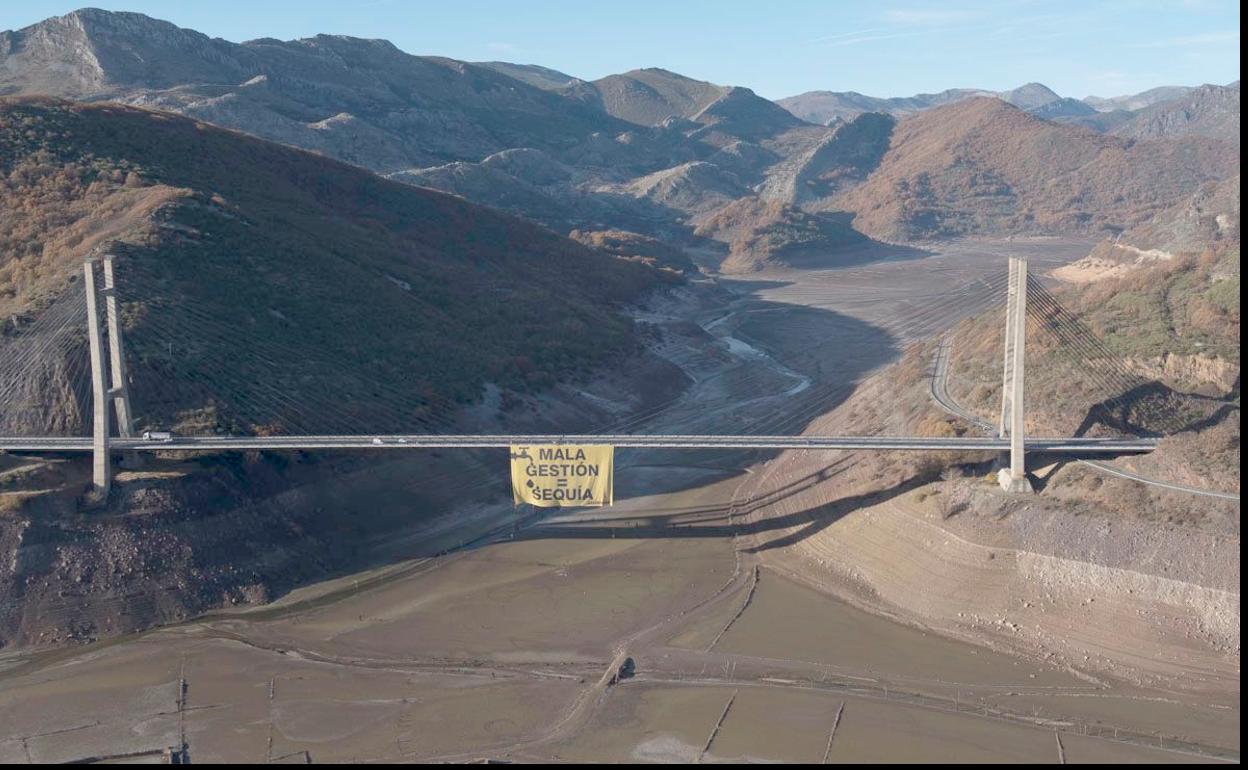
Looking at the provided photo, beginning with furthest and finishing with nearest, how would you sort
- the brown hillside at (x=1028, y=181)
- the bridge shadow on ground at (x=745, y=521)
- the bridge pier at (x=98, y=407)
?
the brown hillside at (x=1028, y=181)
the bridge shadow on ground at (x=745, y=521)
the bridge pier at (x=98, y=407)

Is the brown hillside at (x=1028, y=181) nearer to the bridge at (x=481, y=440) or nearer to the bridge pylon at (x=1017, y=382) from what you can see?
the bridge pylon at (x=1017, y=382)

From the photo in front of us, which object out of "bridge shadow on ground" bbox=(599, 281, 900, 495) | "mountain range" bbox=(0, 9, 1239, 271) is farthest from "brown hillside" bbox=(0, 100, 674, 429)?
"mountain range" bbox=(0, 9, 1239, 271)

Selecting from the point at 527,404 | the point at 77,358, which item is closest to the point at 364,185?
the point at 527,404

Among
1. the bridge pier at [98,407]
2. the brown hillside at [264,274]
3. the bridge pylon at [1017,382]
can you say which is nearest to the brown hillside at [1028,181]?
the brown hillside at [264,274]

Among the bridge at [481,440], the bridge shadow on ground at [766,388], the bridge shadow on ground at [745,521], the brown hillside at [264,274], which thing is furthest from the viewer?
the bridge shadow on ground at [766,388]

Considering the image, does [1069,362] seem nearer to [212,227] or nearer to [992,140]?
[212,227]

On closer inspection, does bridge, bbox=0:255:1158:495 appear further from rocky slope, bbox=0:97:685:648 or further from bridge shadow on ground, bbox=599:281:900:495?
bridge shadow on ground, bbox=599:281:900:495

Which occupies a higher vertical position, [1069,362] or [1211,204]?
[1211,204]
